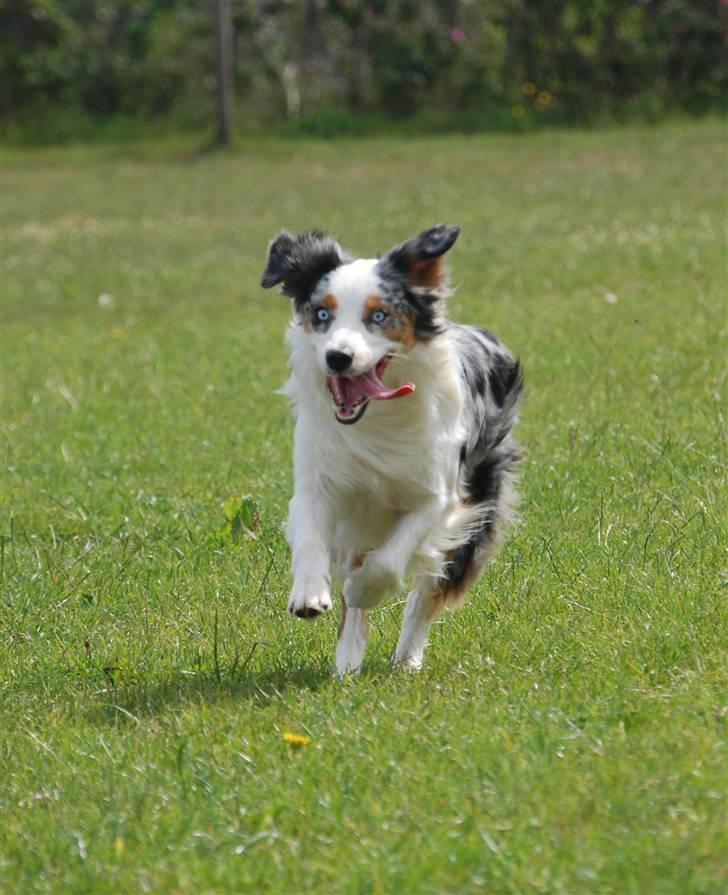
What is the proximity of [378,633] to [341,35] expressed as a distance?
2437 cm

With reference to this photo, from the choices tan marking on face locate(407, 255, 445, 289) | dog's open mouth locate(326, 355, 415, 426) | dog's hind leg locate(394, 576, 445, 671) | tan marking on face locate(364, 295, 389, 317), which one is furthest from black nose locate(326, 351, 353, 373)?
dog's hind leg locate(394, 576, 445, 671)

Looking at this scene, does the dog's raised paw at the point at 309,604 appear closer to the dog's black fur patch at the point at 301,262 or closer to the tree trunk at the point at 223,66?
the dog's black fur patch at the point at 301,262

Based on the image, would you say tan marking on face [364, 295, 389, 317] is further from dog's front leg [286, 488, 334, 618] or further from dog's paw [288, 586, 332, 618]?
dog's paw [288, 586, 332, 618]

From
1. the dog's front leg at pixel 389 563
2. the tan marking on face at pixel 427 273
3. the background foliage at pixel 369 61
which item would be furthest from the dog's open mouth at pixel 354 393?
Answer: the background foliage at pixel 369 61

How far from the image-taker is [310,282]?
5.07 m

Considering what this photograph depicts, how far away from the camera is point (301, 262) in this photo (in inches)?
199

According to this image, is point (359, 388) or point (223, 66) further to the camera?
point (223, 66)

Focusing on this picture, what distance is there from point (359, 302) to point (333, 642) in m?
1.24

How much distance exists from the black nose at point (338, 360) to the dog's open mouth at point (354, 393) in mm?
106

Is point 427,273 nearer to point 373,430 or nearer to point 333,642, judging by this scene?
point 373,430

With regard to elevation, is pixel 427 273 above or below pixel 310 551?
above

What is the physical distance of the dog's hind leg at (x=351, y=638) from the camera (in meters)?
5.04

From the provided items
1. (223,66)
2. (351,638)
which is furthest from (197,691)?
(223,66)

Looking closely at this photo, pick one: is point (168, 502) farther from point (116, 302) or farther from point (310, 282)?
point (116, 302)
